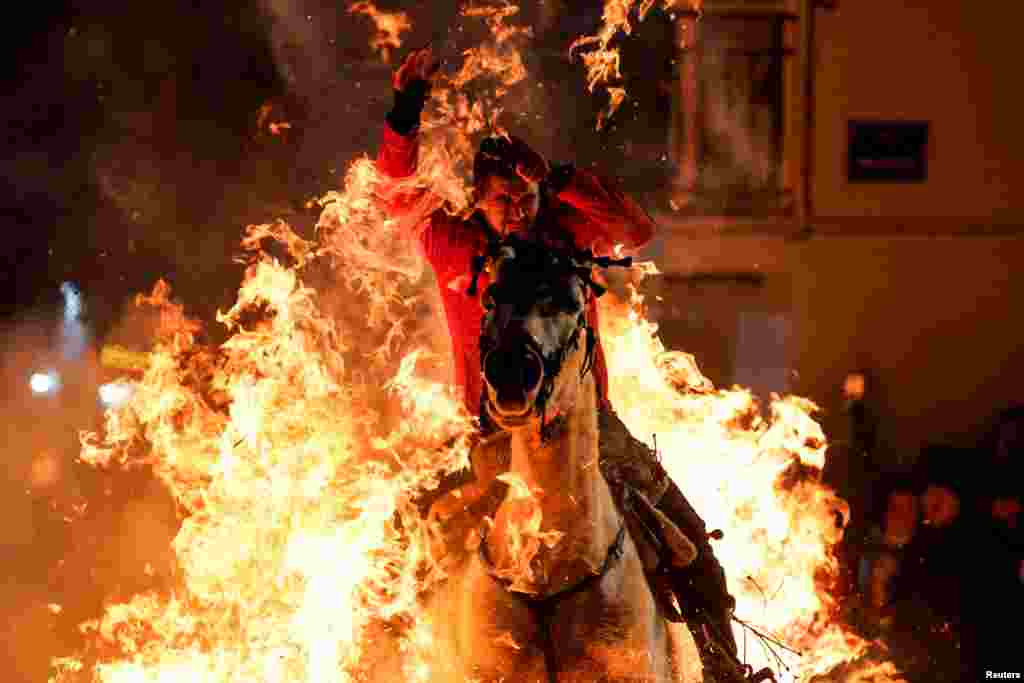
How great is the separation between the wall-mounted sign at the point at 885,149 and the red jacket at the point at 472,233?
10348 mm

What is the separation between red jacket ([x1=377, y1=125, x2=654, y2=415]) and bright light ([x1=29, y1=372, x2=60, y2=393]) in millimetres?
7426

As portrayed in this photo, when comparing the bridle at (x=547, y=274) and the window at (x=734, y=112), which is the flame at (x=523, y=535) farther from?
the window at (x=734, y=112)

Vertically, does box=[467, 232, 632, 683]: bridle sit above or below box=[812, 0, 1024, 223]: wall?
below

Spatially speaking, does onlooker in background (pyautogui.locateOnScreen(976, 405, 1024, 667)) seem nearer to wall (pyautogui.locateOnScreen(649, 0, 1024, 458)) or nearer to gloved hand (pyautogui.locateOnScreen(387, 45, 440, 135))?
wall (pyautogui.locateOnScreen(649, 0, 1024, 458))

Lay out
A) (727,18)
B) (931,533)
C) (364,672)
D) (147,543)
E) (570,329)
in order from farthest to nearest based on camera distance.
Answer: (727,18) → (147,543) → (931,533) → (364,672) → (570,329)

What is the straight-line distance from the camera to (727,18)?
14.5 metres

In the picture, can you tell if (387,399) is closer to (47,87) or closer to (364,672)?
(364,672)

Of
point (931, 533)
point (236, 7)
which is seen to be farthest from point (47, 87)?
point (931, 533)

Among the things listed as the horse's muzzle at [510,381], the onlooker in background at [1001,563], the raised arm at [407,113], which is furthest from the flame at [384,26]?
the horse's muzzle at [510,381]

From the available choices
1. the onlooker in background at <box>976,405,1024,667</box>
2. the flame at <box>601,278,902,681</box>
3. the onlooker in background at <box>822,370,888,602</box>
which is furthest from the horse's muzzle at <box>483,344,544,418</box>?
the onlooker in background at <box>822,370,888,602</box>

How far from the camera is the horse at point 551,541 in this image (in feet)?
12.7

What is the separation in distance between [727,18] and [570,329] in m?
11.4

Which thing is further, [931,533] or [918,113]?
[918,113]

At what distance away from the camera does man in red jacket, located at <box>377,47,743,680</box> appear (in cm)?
454
